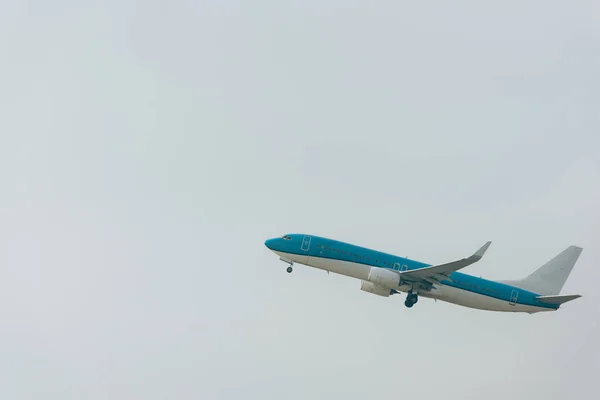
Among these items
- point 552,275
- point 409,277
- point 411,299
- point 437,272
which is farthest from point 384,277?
point 552,275

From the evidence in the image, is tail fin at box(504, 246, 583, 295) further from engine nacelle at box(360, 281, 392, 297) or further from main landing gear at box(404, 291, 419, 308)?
engine nacelle at box(360, 281, 392, 297)

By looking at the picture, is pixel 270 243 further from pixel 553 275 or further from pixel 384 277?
pixel 553 275

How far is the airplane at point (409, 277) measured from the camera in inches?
3620

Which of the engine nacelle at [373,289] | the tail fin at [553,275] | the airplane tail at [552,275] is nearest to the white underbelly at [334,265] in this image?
the engine nacelle at [373,289]

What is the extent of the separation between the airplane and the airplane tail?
0.48 meters

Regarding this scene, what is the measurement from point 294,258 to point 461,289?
15.2m

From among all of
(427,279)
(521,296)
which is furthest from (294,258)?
(521,296)

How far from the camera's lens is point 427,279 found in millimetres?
92812

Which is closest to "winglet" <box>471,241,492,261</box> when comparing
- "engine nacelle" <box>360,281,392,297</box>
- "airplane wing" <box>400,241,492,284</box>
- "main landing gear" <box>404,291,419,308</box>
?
"airplane wing" <box>400,241,492,284</box>

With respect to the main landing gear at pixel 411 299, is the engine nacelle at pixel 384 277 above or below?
above

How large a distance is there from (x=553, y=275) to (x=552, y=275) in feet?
0.31

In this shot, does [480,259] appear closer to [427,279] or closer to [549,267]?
[427,279]

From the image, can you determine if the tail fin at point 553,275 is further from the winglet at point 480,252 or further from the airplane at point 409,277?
the winglet at point 480,252

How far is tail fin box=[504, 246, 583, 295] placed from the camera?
9962cm
